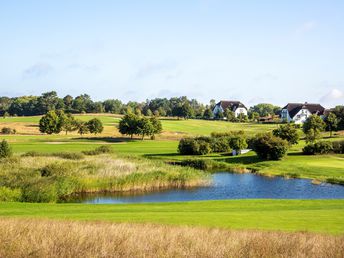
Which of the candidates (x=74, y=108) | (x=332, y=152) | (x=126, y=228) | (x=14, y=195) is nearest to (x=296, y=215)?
(x=126, y=228)

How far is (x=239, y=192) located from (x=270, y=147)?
2014cm

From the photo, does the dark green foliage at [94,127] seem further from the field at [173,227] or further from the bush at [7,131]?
the field at [173,227]

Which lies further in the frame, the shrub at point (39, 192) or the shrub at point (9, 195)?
the shrub at point (39, 192)

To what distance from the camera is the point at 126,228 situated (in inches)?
518

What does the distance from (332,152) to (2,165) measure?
4299 centimetres

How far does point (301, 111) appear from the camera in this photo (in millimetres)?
146000

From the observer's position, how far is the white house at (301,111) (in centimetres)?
14538

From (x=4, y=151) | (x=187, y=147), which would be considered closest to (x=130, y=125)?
(x=187, y=147)

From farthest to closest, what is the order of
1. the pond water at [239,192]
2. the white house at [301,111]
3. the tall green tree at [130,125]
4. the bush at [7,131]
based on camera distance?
the white house at [301,111] < the bush at [7,131] < the tall green tree at [130,125] < the pond water at [239,192]

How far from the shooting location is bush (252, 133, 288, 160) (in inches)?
2306

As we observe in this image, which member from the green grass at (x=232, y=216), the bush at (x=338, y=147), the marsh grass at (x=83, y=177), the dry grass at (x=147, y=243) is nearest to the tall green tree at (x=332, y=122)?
the bush at (x=338, y=147)

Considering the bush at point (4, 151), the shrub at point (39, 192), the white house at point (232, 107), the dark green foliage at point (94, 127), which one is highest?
the white house at point (232, 107)

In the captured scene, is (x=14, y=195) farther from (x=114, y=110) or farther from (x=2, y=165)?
(x=114, y=110)

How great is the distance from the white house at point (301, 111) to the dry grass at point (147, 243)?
137 m
